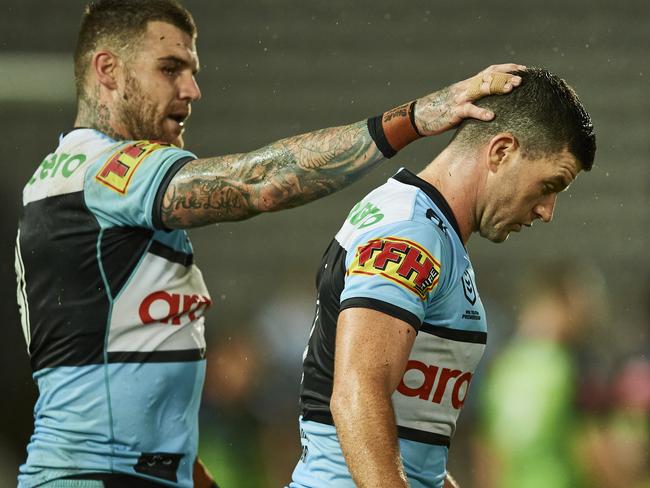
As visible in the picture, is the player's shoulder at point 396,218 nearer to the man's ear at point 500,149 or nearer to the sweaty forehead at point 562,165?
the man's ear at point 500,149

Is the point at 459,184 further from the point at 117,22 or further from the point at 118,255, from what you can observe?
the point at 117,22

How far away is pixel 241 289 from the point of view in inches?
362

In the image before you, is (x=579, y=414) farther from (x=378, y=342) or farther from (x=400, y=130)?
(x=378, y=342)

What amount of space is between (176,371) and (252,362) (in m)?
4.51

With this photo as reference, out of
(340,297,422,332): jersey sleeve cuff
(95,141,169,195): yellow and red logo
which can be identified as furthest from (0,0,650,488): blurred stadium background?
(340,297,422,332): jersey sleeve cuff

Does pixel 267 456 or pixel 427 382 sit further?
pixel 267 456

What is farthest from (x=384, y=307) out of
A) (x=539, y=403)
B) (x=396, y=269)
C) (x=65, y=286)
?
(x=539, y=403)

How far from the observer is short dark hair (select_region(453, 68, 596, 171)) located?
2768 mm

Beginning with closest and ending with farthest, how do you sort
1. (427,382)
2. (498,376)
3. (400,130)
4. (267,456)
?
(427,382) < (400,130) < (498,376) < (267,456)

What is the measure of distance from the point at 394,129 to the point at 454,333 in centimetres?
66

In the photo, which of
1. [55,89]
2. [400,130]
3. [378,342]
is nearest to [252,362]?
[55,89]

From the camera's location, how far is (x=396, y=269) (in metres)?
2.43

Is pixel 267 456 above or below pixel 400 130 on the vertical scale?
below

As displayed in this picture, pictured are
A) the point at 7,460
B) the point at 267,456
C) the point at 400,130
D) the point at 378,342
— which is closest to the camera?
the point at 378,342
